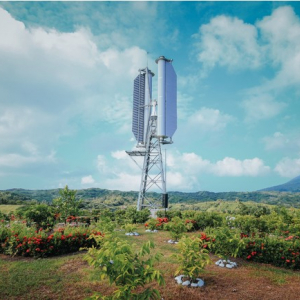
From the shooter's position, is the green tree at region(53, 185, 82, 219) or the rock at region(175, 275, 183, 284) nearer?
the rock at region(175, 275, 183, 284)

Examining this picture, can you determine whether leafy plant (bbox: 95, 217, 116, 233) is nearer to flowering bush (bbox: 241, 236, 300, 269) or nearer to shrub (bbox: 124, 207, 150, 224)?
flowering bush (bbox: 241, 236, 300, 269)

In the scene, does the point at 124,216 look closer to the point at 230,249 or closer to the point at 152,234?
the point at 152,234

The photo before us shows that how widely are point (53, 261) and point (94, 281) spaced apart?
275cm

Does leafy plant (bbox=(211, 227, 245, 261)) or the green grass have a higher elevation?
→ leafy plant (bbox=(211, 227, 245, 261))

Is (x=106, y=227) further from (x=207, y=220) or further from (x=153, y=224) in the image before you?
(x=207, y=220)

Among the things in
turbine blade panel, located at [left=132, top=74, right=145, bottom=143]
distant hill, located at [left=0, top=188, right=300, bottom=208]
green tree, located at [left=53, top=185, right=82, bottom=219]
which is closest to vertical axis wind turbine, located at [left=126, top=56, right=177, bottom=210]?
turbine blade panel, located at [left=132, top=74, right=145, bottom=143]

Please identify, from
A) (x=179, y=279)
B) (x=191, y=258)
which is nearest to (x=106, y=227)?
(x=179, y=279)

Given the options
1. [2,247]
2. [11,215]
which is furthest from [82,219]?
[2,247]

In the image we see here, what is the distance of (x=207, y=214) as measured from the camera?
15.9 meters

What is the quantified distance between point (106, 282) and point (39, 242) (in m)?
3.80

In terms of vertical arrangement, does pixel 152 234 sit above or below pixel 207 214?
below

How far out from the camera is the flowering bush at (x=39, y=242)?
9156 mm

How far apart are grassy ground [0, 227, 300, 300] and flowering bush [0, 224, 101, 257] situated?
0.45m

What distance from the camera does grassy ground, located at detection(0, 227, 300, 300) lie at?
596cm
